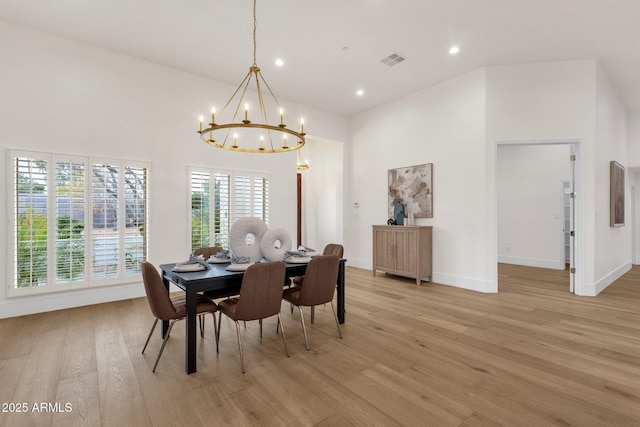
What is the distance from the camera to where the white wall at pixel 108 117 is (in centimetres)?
383

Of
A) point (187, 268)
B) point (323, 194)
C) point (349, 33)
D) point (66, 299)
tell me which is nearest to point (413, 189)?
point (323, 194)

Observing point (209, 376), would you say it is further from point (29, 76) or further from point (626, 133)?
point (626, 133)

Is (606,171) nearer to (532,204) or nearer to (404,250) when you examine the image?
(532,204)

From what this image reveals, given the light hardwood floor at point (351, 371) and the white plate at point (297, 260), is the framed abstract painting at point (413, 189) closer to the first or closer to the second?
the light hardwood floor at point (351, 371)

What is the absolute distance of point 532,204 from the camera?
7316 mm

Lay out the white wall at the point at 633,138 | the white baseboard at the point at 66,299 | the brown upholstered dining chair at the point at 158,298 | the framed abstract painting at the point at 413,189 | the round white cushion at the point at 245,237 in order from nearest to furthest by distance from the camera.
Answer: the brown upholstered dining chair at the point at 158,298 < the round white cushion at the point at 245,237 < the white baseboard at the point at 66,299 < the framed abstract painting at the point at 413,189 < the white wall at the point at 633,138

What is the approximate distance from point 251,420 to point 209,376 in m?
0.68

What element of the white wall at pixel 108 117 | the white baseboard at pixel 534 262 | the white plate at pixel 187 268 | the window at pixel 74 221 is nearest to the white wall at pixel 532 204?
the white baseboard at pixel 534 262

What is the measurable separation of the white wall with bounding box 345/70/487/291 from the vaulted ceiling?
54cm

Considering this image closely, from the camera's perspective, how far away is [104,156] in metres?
4.37

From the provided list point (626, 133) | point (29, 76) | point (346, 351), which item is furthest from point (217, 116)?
point (626, 133)

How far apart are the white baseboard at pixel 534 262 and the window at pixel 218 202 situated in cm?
626

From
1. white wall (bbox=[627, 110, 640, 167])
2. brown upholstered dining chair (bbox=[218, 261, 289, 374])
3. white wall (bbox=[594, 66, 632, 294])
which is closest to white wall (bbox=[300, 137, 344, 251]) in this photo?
white wall (bbox=[594, 66, 632, 294])

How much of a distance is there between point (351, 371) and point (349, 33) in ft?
13.0
